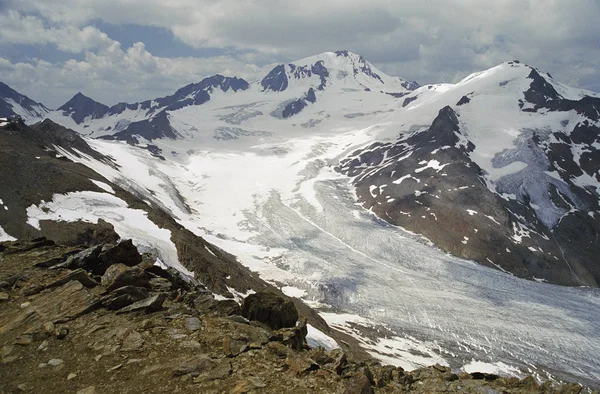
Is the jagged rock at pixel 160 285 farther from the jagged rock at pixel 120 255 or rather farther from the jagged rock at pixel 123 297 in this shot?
the jagged rock at pixel 120 255

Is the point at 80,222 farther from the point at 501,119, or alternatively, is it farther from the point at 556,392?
the point at 501,119

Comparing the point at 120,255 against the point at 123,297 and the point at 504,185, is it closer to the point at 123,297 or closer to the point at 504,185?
the point at 123,297

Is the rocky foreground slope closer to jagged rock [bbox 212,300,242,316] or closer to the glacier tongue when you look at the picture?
jagged rock [bbox 212,300,242,316]

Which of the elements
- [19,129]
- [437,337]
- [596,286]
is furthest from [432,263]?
[19,129]

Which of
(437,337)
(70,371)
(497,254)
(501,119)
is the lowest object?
(437,337)

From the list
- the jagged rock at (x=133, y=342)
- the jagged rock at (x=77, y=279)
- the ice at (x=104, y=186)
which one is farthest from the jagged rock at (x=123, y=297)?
the ice at (x=104, y=186)

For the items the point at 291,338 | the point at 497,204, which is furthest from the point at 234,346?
the point at 497,204
